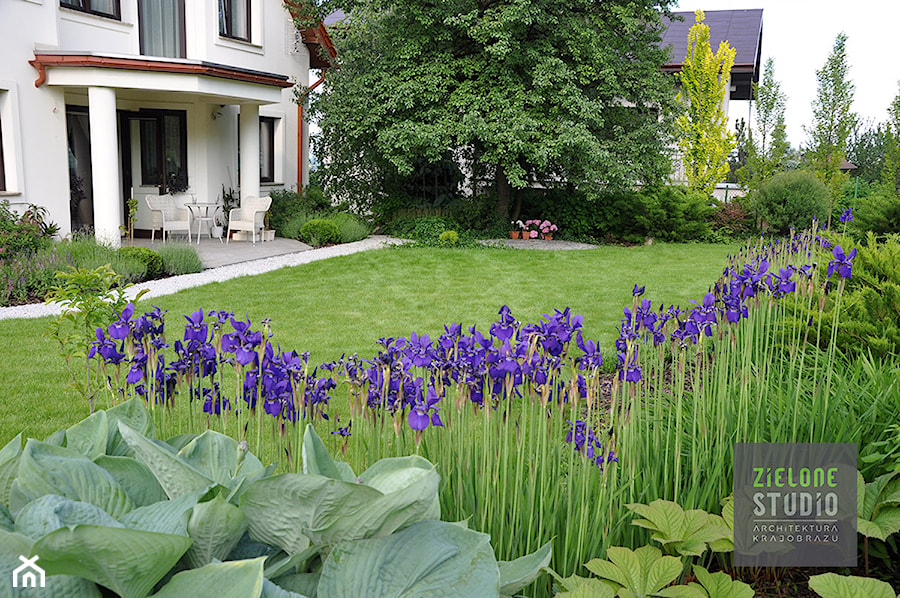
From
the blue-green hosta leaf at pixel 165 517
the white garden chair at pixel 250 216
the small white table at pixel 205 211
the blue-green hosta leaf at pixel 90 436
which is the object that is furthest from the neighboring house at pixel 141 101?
the blue-green hosta leaf at pixel 165 517

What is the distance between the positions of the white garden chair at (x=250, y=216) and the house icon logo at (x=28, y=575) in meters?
13.8

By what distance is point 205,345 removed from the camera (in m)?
2.34

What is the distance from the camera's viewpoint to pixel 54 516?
41.6 inches

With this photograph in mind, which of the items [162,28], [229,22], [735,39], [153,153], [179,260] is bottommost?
[179,260]

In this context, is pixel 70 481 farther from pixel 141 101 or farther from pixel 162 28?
pixel 141 101

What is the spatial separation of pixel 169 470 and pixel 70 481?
0.46 ft

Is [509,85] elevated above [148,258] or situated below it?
above

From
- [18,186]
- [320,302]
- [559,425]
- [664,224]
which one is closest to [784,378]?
[559,425]

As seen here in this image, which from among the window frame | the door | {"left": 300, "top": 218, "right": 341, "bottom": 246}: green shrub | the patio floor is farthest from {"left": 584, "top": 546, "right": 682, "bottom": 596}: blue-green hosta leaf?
the window frame

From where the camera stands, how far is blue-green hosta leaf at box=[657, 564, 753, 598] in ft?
6.74

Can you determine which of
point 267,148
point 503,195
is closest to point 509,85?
point 503,195

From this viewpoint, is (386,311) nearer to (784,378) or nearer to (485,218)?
(784,378)

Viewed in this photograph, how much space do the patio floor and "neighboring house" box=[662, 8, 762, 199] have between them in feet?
48.0

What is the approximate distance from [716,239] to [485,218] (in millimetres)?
4895
